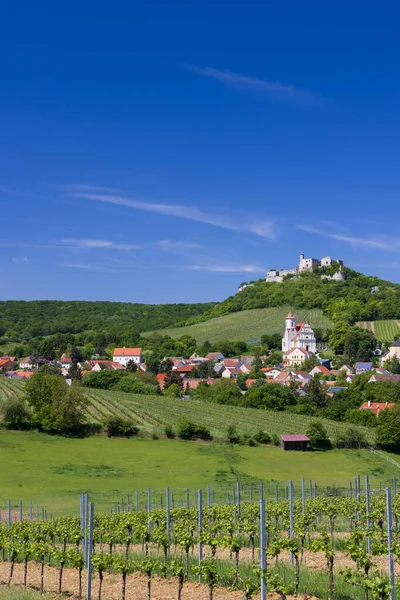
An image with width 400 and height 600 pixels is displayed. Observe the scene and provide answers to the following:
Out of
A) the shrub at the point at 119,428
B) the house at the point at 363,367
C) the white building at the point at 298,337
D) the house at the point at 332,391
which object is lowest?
the shrub at the point at 119,428

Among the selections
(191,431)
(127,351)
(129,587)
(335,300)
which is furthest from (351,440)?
(335,300)

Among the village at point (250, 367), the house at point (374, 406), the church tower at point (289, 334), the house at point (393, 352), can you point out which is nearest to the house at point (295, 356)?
the village at point (250, 367)

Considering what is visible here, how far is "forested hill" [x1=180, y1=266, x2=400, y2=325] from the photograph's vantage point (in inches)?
6176

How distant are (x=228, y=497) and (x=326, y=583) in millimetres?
20480

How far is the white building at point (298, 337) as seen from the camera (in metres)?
140

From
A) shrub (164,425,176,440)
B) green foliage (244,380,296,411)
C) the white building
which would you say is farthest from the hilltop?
shrub (164,425,176,440)

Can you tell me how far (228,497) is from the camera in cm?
3450

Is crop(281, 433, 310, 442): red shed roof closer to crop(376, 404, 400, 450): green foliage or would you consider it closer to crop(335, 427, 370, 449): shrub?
crop(335, 427, 370, 449): shrub

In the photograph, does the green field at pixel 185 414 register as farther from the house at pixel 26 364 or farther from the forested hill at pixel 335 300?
the forested hill at pixel 335 300

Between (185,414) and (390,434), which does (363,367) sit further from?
(390,434)

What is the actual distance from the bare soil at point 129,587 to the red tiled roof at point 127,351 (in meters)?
120

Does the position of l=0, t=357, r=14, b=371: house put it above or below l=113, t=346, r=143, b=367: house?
below

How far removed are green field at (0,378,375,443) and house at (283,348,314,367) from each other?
53828mm

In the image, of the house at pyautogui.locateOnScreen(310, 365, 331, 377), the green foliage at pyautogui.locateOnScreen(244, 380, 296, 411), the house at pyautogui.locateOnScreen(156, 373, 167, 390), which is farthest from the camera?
the house at pyautogui.locateOnScreen(310, 365, 331, 377)
